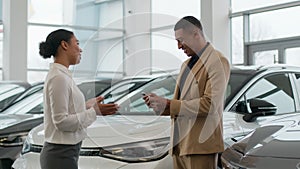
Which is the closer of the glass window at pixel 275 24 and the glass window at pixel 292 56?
the glass window at pixel 292 56

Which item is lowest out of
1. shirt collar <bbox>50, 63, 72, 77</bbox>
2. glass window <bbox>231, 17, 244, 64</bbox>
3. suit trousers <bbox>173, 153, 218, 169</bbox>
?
suit trousers <bbox>173, 153, 218, 169</bbox>

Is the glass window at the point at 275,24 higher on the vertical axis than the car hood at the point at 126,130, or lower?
higher

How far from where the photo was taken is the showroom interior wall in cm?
276

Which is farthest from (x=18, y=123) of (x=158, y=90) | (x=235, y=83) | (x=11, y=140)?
(x=235, y=83)

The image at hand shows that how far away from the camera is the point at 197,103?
2.42 meters

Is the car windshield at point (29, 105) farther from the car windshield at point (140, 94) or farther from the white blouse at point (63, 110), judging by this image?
the white blouse at point (63, 110)

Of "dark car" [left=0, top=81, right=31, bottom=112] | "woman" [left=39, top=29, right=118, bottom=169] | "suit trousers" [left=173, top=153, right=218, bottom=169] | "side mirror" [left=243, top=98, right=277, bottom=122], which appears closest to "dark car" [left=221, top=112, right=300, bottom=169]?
"suit trousers" [left=173, top=153, right=218, bottom=169]

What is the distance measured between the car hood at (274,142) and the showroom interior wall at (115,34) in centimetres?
62

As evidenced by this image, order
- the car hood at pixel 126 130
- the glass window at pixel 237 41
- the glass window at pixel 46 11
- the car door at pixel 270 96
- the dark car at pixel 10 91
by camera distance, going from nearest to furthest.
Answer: the car hood at pixel 126 130
the car door at pixel 270 96
the dark car at pixel 10 91
the glass window at pixel 237 41
the glass window at pixel 46 11

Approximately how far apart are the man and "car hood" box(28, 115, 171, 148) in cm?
33

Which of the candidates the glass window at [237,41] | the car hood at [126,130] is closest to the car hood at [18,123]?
the car hood at [126,130]

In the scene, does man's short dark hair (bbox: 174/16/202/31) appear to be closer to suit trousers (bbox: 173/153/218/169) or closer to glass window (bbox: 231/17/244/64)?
suit trousers (bbox: 173/153/218/169)

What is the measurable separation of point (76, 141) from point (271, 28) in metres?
8.03

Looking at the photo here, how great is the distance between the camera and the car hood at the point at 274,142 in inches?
75.9
